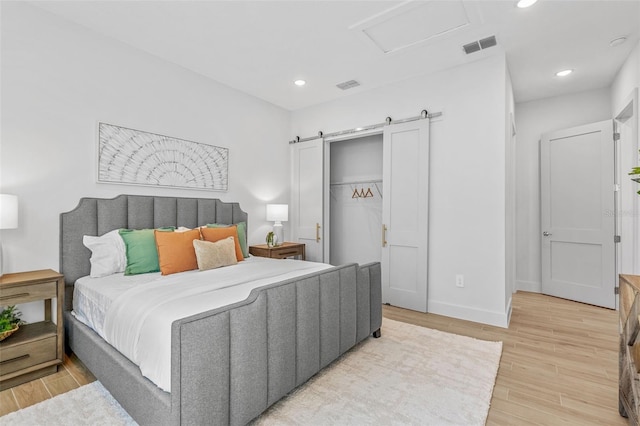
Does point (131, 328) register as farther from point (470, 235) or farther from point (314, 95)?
point (314, 95)

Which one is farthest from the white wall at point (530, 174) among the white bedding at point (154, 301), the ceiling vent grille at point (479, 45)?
the white bedding at point (154, 301)

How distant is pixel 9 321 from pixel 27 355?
28 centimetres

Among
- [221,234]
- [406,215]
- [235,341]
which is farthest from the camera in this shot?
[406,215]

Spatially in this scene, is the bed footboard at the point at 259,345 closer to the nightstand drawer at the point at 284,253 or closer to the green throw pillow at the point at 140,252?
the green throw pillow at the point at 140,252

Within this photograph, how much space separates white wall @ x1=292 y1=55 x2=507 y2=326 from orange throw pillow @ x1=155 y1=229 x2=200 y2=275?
257 cm

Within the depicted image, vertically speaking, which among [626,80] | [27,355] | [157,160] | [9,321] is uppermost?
[626,80]

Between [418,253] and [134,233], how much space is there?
2937 millimetres

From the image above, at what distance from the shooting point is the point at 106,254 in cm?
257

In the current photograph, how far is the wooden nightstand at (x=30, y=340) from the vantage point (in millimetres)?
1989

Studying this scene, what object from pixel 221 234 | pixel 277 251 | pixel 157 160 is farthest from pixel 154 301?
pixel 277 251

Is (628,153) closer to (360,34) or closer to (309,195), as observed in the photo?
(360,34)

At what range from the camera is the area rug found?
5.55 ft

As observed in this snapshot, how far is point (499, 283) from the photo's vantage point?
313 centimetres

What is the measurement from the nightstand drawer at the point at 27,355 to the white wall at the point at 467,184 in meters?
3.47
